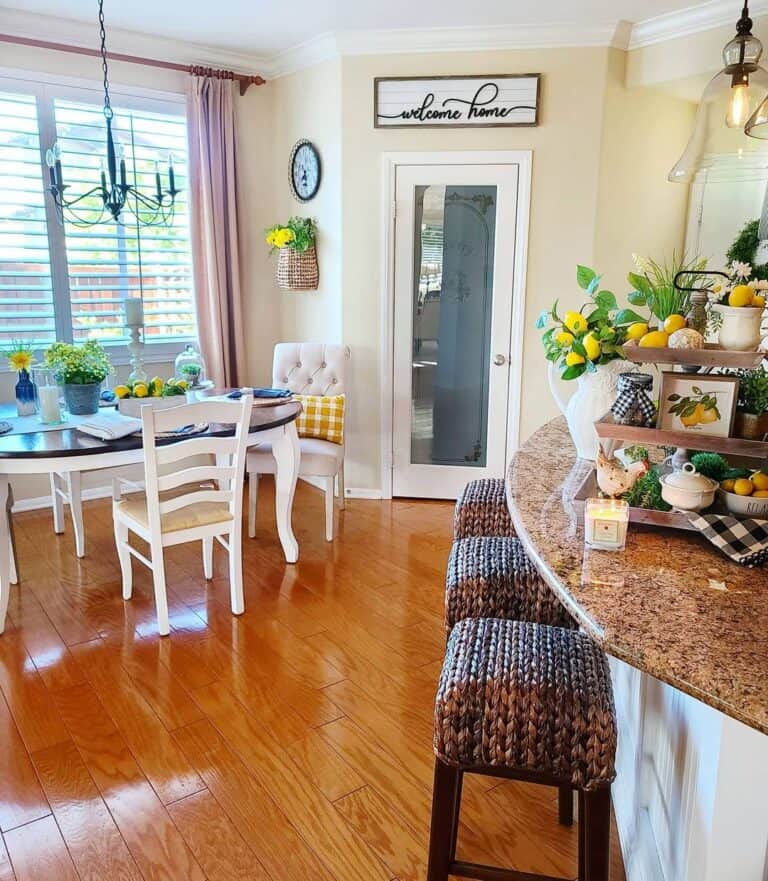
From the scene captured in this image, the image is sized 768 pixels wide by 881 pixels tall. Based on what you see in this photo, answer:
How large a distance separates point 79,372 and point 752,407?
2814 millimetres

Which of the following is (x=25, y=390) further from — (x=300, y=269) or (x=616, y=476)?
(x=616, y=476)

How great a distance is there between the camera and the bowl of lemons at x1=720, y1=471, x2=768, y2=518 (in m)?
1.42

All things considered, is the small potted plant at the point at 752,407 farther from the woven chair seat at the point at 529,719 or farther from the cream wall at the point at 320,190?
the cream wall at the point at 320,190

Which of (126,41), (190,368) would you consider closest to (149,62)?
(126,41)

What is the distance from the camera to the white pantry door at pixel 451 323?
4.21m

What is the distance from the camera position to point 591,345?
73.8 inches

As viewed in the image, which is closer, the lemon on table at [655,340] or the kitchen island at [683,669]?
the kitchen island at [683,669]

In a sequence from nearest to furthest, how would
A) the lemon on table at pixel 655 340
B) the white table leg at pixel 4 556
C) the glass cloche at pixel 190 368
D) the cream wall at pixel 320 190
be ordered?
the lemon on table at pixel 655 340
the white table leg at pixel 4 556
the glass cloche at pixel 190 368
the cream wall at pixel 320 190

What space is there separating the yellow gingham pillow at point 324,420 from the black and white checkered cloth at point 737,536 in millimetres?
2804

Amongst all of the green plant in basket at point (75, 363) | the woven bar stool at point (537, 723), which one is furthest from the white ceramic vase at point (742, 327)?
the green plant in basket at point (75, 363)

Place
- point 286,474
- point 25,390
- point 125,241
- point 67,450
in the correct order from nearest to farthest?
point 67,450 → point 25,390 → point 286,474 → point 125,241

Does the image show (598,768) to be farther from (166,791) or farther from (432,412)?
(432,412)

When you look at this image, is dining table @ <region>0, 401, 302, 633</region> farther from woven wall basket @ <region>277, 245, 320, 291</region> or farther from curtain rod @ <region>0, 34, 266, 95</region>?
curtain rod @ <region>0, 34, 266, 95</region>

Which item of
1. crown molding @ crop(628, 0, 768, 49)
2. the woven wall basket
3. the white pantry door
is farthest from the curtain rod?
crown molding @ crop(628, 0, 768, 49)
